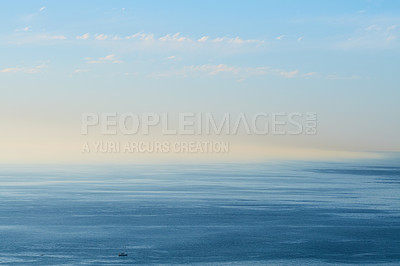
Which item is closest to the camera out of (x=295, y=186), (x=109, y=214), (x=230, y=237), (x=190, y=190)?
(x=230, y=237)

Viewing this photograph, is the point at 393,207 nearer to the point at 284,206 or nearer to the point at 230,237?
the point at 284,206

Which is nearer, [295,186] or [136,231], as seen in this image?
[136,231]

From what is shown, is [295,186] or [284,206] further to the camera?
[295,186]

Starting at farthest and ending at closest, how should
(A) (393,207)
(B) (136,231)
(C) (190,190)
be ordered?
1. (C) (190,190)
2. (A) (393,207)
3. (B) (136,231)

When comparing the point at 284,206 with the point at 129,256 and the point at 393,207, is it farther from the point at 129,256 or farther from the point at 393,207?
the point at 129,256

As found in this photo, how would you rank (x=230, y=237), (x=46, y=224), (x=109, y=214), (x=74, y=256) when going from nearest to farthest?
(x=74, y=256)
(x=230, y=237)
(x=46, y=224)
(x=109, y=214)

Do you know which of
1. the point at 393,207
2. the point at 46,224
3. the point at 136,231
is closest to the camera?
the point at 136,231

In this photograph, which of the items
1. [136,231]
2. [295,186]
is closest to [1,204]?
[136,231]

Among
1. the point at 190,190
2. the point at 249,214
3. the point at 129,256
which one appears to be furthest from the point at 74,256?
the point at 190,190
